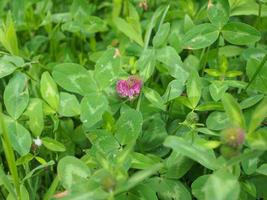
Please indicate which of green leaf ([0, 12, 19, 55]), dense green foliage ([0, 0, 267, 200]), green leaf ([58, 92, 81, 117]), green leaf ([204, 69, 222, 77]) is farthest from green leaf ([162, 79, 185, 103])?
green leaf ([0, 12, 19, 55])

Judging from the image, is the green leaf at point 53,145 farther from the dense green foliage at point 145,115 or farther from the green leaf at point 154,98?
the green leaf at point 154,98

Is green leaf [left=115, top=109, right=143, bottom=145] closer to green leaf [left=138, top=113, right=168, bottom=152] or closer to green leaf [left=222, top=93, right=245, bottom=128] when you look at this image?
green leaf [left=138, top=113, right=168, bottom=152]

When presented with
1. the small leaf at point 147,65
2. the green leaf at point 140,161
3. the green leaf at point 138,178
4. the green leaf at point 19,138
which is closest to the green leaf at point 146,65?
the small leaf at point 147,65

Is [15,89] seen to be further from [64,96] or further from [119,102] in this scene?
[119,102]

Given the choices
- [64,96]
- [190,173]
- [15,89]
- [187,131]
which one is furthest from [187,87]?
[15,89]

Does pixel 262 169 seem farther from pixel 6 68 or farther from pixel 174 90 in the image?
pixel 6 68

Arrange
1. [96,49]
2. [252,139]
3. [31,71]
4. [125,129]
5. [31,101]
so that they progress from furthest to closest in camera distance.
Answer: [96,49] → [31,71] → [31,101] → [125,129] → [252,139]
